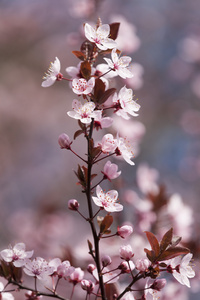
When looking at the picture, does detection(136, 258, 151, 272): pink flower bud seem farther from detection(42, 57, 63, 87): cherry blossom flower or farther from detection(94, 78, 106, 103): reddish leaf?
detection(42, 57, 63, 87): cherry blossom flower

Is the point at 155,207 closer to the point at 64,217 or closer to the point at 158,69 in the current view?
the point at 64,217

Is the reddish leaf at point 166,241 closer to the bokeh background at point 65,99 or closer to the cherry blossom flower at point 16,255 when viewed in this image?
the cherry blossom flower at point 16,255

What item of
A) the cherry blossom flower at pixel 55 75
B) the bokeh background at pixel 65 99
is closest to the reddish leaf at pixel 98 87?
the cherry blossom flower at pixel 55 75

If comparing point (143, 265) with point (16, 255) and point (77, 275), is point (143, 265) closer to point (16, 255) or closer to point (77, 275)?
point (77, 275)

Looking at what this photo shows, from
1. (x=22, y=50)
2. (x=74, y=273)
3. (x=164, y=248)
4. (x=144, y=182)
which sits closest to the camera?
(x=164, y=248)

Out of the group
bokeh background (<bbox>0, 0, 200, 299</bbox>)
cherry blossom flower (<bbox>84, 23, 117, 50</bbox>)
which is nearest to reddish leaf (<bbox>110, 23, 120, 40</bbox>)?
cherry blossom flower (<bbox>84, 23, 117, 50</bbox>)

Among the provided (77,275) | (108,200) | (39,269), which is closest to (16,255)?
(39,269)

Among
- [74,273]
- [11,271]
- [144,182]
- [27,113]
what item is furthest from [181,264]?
[27,113]
